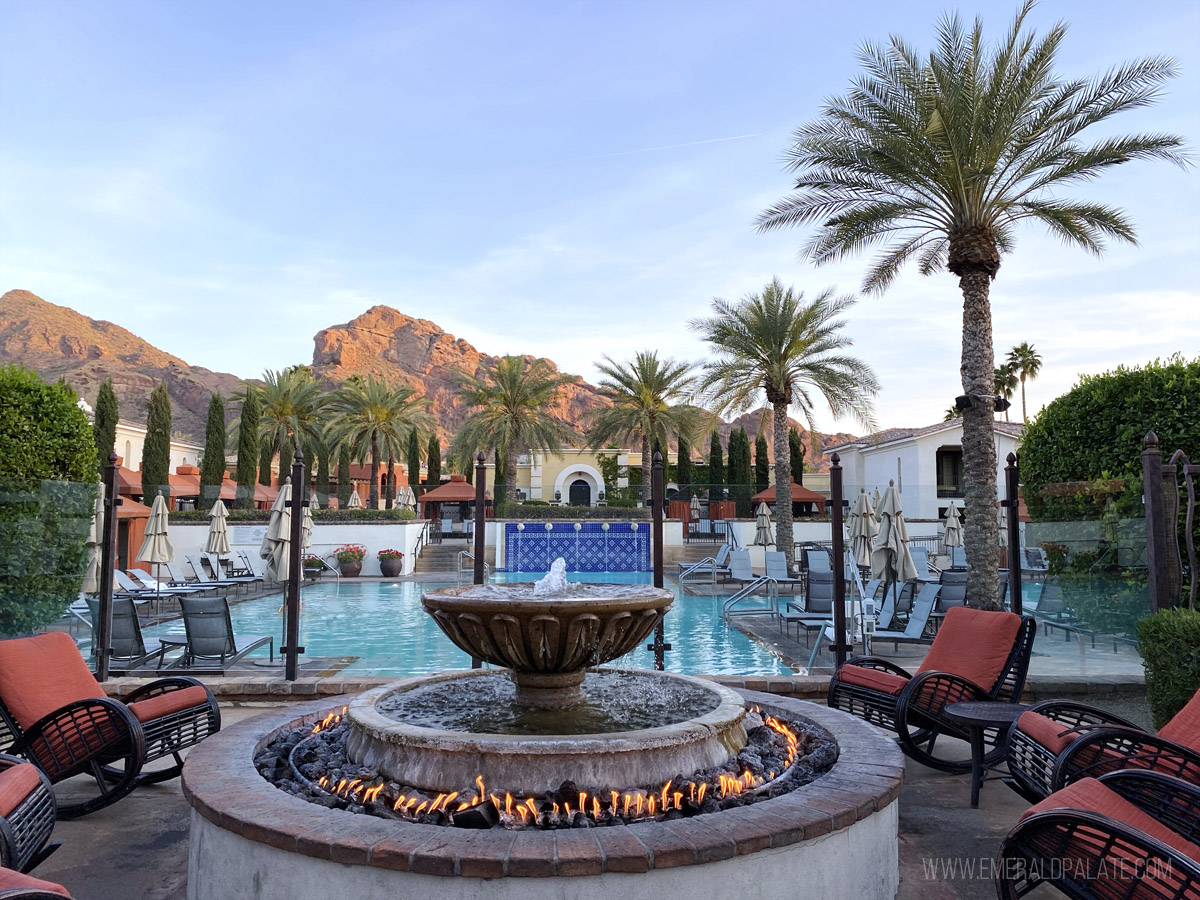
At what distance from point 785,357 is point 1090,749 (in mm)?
17771

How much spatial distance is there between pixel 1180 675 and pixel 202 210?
17415 millimetres

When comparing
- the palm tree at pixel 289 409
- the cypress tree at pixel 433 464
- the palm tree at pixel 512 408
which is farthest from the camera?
the cypress tree at pixel 433 464

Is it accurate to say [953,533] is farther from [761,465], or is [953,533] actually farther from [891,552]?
[761,465]

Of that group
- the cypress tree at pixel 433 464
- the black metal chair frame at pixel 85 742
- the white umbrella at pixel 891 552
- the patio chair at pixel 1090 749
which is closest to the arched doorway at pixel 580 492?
the cypress tree at pixel 433 464

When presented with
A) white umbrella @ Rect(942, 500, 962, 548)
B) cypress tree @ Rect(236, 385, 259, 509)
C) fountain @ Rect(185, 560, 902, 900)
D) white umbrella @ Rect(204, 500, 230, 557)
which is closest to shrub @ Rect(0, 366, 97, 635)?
fountain @ Rect(185, 560, 902, 900)

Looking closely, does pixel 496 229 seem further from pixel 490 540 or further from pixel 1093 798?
pixel 1093 798

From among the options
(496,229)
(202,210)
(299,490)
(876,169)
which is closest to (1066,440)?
(876,169)

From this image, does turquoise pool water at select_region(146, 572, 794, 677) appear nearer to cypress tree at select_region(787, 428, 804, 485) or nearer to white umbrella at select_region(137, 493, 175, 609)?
white umbrella at select_region(137, 493, 175, 609)

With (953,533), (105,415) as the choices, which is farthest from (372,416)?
(953,533)

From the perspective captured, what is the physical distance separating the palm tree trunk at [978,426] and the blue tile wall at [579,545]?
15.0m

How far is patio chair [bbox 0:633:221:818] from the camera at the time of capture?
401cm

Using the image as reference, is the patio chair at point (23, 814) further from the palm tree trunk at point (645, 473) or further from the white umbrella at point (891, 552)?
the palm tree trunk at point (645, 473)

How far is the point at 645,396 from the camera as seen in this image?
29547 mm

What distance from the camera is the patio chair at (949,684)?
465 centimetres
